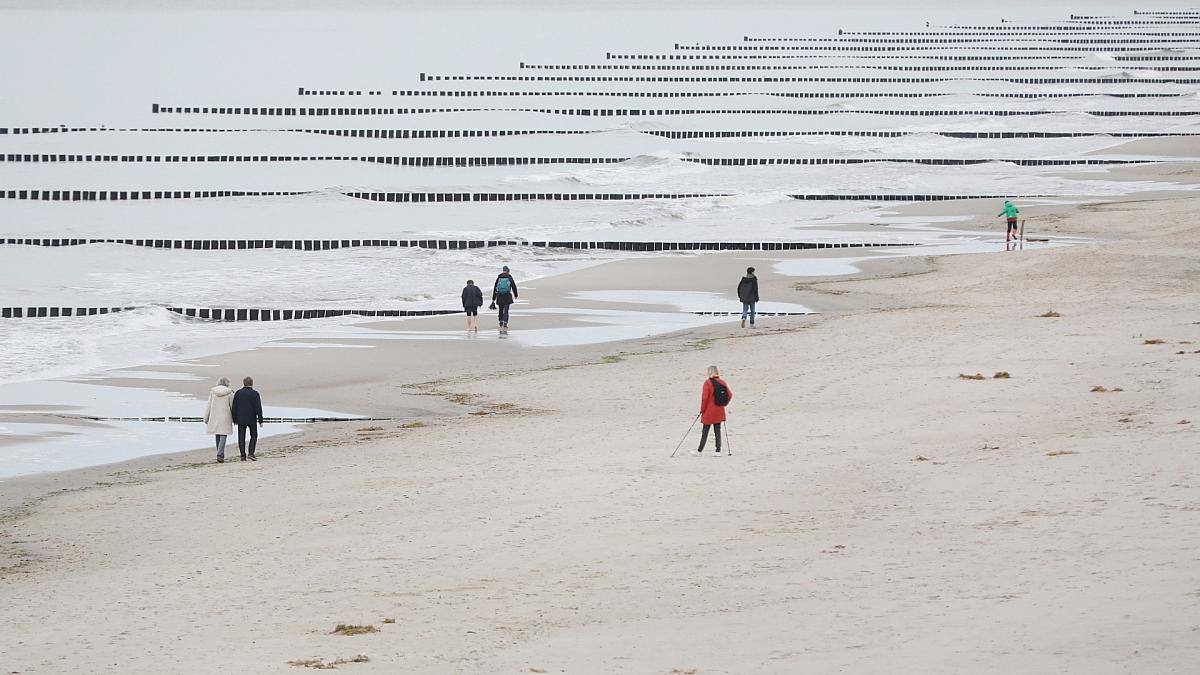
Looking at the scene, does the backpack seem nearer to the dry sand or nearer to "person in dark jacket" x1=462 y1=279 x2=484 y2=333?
the dry sand

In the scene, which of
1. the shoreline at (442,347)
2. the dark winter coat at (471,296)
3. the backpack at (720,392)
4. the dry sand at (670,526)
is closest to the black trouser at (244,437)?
the dry sand at (670,526)

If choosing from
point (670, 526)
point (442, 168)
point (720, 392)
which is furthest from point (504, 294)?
point (442, 168)

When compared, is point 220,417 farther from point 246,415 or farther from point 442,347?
point 442,347

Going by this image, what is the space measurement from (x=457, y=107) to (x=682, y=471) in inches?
2459

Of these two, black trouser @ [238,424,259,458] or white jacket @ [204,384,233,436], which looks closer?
black trouser @ [238,424,259,458]

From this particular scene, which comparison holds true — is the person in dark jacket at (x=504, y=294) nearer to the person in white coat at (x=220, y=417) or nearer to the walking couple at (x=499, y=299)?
the walking couple at (x=499, y=299)

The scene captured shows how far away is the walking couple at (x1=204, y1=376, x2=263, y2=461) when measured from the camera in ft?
51.4

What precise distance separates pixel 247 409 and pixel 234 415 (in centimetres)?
15

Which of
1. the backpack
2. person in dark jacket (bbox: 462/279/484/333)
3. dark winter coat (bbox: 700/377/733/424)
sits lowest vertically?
dark winter coat (bbox: 700/377/733/424)

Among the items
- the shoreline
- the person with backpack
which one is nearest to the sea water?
the shoreline

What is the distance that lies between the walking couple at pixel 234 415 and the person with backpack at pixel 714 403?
14.2ft

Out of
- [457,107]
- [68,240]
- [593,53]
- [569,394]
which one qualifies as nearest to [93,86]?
[457,107]

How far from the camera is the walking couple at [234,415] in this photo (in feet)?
51.4

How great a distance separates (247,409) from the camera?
15.7 meters
